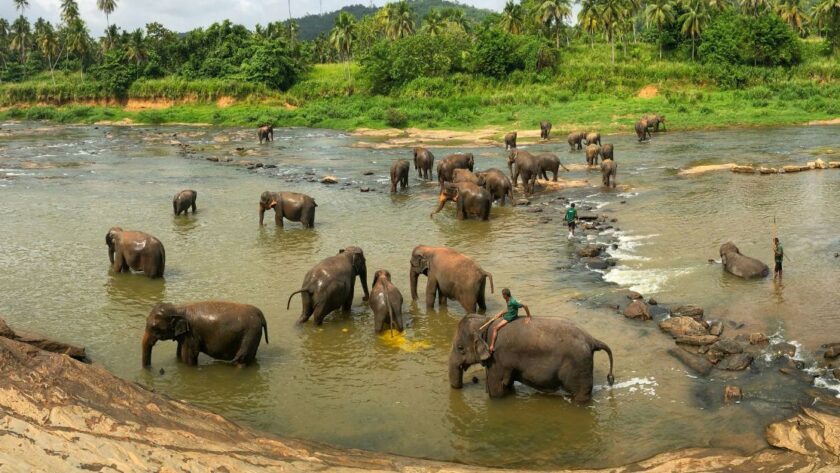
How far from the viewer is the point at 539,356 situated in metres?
9.89

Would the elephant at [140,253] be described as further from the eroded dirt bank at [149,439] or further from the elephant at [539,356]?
the elephant at [539,356]

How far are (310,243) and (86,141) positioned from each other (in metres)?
36.5

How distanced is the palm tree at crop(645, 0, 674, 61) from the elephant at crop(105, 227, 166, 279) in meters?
60.6

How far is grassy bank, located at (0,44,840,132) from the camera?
49250 mm

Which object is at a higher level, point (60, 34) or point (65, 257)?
point (60, 34)

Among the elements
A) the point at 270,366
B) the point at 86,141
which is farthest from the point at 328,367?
the point at 86,141

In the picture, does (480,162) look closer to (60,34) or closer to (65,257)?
(65,257)

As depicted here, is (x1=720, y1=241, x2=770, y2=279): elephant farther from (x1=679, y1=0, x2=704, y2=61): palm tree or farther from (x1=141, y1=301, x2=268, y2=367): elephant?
(x1=679, y1=0, x2=704, y2=61): palm tree

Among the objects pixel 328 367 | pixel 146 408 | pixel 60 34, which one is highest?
pixel 60 34

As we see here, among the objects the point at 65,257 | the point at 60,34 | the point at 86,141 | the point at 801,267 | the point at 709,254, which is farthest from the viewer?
the point at 60,34

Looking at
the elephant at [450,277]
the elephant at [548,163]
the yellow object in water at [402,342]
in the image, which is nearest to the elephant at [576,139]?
the elephant at [548,163]

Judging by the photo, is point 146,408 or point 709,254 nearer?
point 146,408

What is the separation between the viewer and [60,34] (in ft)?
355

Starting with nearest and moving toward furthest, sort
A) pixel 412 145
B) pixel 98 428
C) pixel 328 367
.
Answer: pixel 98 428
pixel 328 367
pixel 412 145
